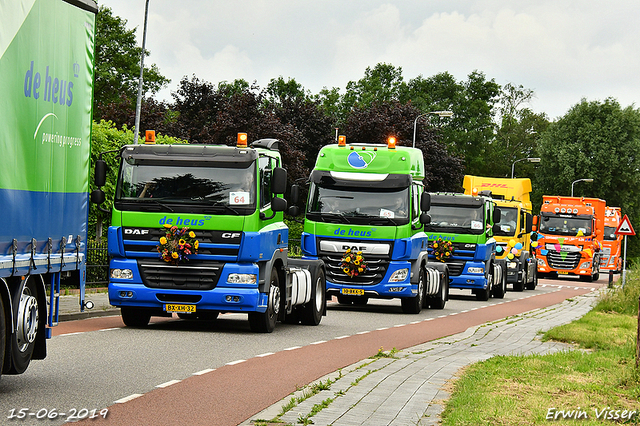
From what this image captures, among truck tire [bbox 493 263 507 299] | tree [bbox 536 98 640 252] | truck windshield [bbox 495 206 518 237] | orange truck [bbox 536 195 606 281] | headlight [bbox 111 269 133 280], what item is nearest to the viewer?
headlight [bbox 111 269 133 280]

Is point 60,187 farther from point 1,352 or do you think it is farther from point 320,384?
point 320,384

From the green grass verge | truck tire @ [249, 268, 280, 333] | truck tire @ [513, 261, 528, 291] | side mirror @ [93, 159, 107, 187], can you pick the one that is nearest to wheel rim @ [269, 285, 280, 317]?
truck tire @ [249, 268, 280, 333]

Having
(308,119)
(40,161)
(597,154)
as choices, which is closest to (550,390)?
(40,161)

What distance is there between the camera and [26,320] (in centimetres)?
880

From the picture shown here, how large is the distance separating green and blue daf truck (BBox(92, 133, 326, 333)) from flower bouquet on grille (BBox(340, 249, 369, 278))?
5.66 m

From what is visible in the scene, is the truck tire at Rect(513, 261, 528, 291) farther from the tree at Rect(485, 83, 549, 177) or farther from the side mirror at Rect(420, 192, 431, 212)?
the tree at Rect(485, 83, 549, 177)

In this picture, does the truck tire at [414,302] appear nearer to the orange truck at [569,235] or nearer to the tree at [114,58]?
the orange truck at [569,235]

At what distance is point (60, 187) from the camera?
9641 millimetres

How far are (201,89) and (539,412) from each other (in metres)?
55.0

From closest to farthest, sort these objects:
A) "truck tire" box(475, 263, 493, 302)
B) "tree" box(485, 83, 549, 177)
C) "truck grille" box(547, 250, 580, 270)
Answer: "truck tire" box(475, 263, 493, 302)
"truck grille" box(547, 250, 580, 270)
"tree" box(485, 83, 549, 177)

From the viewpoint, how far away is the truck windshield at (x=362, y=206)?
2053cm

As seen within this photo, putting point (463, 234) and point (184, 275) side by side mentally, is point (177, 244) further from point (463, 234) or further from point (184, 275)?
point (463, 234)

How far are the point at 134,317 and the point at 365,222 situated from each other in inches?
257

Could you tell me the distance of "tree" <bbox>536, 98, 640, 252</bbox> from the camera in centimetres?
8188
